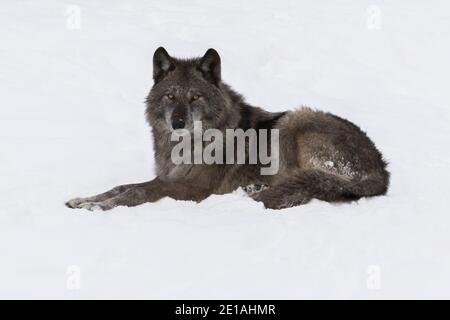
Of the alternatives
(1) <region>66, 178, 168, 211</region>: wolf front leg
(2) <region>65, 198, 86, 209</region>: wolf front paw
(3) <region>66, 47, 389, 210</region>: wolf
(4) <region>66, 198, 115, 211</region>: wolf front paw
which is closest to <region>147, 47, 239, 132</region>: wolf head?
(3) <region>66, 47, 389, 210</region>: wolf

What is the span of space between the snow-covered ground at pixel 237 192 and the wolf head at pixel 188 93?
0.92 meters

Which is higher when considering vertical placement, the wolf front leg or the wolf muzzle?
the wolf muzzle

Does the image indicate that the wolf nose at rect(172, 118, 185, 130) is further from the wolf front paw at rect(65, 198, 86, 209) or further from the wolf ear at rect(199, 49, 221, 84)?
the wolf front paw at rect(65, 198, 86, 209)

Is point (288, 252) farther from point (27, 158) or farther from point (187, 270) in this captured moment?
point (27, 158)

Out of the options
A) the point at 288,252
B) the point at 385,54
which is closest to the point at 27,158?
the point at 288,252

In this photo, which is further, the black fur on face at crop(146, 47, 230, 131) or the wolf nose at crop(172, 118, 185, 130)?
the black fur on face at crop(146, 47, 230, 131)

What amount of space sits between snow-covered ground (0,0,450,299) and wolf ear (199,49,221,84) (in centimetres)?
140

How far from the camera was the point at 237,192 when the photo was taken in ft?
24.9

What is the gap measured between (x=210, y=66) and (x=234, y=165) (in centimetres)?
115

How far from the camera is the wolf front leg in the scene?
693 centimetres

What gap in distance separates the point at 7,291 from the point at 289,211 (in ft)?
9.19

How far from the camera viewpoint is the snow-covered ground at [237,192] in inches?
207

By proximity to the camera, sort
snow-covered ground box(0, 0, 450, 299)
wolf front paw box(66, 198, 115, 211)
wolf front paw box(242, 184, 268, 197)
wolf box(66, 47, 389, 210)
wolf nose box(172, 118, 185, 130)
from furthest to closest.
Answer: wolf front paw box(242, 184, 268, 197)
wolf nose box(172, 118, 185, 130)
wolf box(66, 47, 389, 210)
wolf front paw box(66, 198, 115, 211)
snow-covered ground box(0, 0, 450, 299)

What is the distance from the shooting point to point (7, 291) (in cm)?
494
